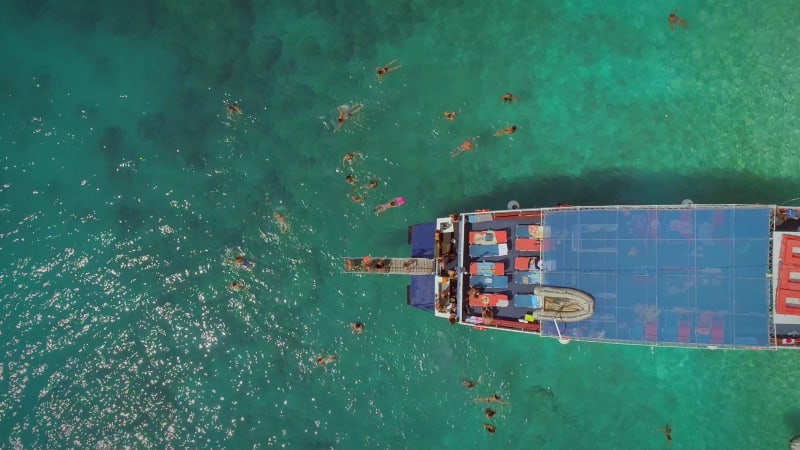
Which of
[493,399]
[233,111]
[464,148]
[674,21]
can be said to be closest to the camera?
[674,21]

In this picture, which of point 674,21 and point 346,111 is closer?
point 674,21

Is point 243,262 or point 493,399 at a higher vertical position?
point 243,262

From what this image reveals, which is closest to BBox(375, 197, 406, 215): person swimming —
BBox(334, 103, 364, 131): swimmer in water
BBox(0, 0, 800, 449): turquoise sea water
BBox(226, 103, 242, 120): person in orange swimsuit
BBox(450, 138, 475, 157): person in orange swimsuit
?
BBox(0, 0, 800, 449): turquoise sea water

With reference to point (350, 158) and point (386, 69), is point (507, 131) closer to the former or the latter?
point (386, 69)

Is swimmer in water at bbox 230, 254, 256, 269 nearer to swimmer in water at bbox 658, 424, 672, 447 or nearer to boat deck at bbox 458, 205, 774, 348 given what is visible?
boat deck at bbox 458, 205, 774, 348

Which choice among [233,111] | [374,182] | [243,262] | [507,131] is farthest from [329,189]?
[507,131]

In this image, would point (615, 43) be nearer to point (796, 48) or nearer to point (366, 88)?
→ point (796, 48)

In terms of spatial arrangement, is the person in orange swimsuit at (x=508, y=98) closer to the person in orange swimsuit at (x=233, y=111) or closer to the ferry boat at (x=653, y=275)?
the ferry boat at (x=653, y=275)
